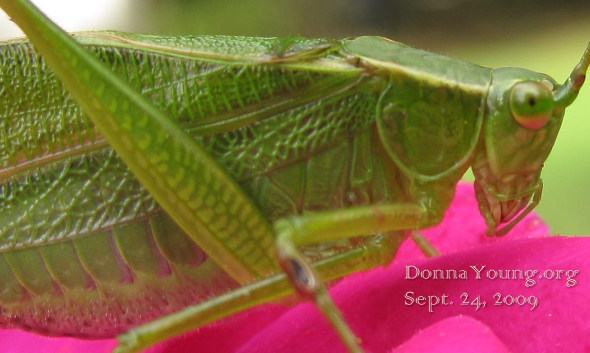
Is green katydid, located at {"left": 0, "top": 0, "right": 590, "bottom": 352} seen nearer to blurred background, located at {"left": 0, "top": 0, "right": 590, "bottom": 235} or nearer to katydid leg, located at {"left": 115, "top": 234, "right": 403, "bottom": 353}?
katydid leg, located at {"left": 115, "top": 234, "right": 403, "bottom": 353}

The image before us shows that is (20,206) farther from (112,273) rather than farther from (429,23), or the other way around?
(429,23)

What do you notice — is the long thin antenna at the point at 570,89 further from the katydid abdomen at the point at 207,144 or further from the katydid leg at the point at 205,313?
the katydid leg at the point at 205,313

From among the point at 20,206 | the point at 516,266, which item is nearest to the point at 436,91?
the point at 516,266

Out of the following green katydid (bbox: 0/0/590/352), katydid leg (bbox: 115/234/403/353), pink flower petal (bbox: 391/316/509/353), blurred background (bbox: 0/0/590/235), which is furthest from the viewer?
blurred background (bbox: 0/0/590/235)

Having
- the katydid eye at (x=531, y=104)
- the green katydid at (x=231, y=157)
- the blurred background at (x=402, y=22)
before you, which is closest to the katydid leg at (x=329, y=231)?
the green katydid at (x=231, y=157)

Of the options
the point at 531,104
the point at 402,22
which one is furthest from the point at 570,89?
the point at 402,22

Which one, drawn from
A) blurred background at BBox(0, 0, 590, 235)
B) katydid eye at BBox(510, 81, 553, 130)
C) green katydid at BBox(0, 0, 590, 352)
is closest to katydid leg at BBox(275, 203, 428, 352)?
green katydid at BBox(0, 0, 590, 352)
